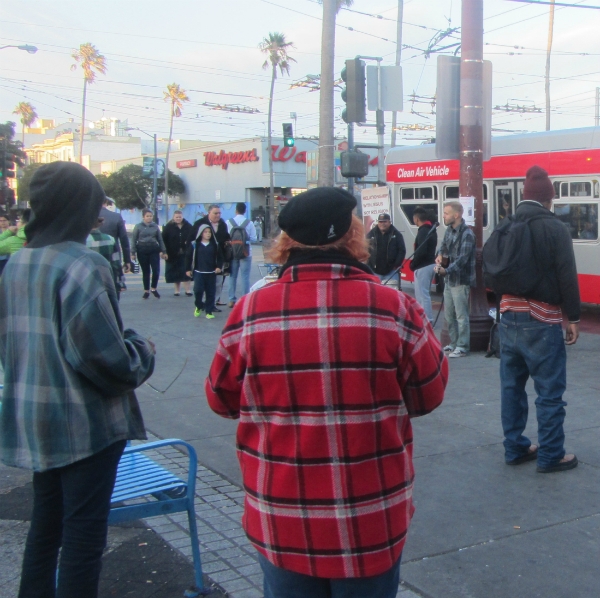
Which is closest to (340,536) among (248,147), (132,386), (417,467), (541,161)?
(132,386)

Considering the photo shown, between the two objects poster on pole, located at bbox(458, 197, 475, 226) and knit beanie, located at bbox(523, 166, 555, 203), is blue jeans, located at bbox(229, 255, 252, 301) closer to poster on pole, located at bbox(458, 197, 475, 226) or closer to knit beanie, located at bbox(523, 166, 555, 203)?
poster on pole, located at bbox(458, 197, 475, 226)

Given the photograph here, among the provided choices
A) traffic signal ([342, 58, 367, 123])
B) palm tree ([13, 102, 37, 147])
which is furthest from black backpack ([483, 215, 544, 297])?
palm tree ([13, 102, 37, 147])

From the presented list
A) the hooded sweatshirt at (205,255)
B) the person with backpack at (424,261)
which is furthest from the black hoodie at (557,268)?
the hooded sweatshirt at (205,255)

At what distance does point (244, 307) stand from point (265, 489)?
1.62ft

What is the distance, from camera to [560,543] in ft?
12.9

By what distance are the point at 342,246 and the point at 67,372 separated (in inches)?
42.4

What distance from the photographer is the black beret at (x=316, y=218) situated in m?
2.09

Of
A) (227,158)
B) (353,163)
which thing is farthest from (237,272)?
(227,158)

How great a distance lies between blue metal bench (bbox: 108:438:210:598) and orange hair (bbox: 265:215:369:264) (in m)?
1.53

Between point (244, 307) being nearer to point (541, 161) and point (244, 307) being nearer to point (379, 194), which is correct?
point (379, 194)

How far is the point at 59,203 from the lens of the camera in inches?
106

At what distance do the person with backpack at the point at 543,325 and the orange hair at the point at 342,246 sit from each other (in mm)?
2821

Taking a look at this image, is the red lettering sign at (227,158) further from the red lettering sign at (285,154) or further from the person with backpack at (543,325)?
the person with backpack at (543,325)

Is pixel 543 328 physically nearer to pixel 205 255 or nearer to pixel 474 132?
pixel 474 132
